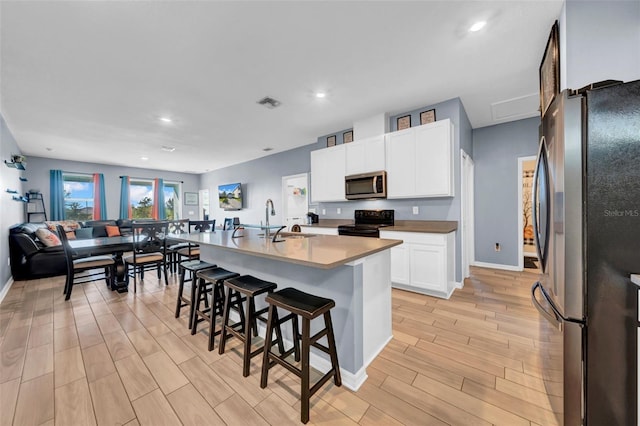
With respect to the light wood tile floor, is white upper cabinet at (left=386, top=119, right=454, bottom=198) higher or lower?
higher

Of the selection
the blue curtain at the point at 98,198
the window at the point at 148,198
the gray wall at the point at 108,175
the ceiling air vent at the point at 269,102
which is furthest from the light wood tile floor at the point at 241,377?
the window at the point at 148,198

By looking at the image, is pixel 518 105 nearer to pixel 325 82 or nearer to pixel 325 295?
pixel 325 82

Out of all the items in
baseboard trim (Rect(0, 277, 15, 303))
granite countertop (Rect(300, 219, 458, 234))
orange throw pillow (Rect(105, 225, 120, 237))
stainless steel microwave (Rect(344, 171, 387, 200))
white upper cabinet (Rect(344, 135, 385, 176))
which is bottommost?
baseboard trim (Rect(0, 277, 15, 303))

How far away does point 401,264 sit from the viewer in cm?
326

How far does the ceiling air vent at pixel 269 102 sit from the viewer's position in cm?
317

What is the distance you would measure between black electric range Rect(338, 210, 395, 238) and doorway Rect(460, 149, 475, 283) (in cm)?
102

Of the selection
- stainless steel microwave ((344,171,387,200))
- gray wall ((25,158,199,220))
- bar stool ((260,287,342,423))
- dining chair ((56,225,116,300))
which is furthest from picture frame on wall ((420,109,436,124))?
gray wall ((25,158,199,220))

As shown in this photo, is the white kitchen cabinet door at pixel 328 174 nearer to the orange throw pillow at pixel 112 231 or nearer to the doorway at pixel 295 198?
the doorway at pixel 295 198

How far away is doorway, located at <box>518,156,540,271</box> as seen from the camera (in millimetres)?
4016

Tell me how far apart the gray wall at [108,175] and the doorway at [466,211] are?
861 cm

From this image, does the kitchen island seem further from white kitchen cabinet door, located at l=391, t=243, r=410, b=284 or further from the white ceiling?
the white ceiling

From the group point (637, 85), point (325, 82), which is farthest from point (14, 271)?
point (637, 85)

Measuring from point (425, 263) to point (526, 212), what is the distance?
13.7 feet

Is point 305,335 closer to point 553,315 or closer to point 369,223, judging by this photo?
point 553,315
